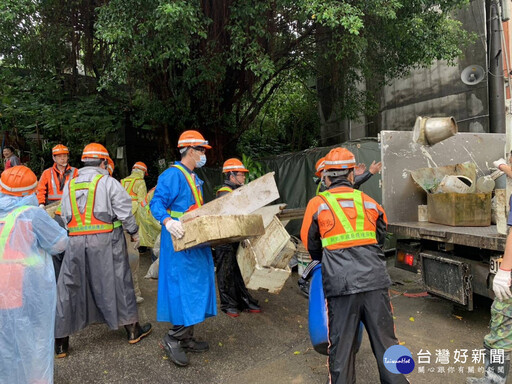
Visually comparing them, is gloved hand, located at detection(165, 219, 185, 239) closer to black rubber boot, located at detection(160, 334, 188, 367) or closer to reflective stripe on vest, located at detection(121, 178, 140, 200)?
black rubber boot, located at detection(160, 334, 188, 367)

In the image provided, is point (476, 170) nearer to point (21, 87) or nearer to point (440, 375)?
point (440, 375)

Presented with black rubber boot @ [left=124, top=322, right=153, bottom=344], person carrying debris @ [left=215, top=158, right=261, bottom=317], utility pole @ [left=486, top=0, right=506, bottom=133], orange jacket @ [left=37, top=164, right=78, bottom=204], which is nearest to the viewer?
black rubber boot @ [left=124, top=322, right=153, bottom=344]

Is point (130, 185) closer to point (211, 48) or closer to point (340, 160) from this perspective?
point (211, 48)

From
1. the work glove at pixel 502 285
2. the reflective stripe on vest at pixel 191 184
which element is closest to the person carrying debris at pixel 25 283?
the reflective stripe on vest at pixel 191 184

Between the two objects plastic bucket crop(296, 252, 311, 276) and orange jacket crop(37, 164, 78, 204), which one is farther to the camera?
plastic bucket crop(296, 252, 311, 276)

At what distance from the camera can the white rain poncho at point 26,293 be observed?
2488mm

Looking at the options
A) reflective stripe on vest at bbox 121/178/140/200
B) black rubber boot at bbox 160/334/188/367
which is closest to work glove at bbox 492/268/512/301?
black rubber boot at bbox 160/334/188/367

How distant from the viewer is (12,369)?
2.48 m

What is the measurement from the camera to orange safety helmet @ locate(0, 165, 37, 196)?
2.75m

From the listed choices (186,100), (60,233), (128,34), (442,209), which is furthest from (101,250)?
(186,100)

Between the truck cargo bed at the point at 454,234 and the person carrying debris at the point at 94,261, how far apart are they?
9.71 ft

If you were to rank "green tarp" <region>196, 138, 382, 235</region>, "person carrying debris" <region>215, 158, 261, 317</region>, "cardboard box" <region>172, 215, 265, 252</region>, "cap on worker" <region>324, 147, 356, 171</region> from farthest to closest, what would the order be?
"green tarp" <region>196, 138, 382, 235</region>
"person carrying debris" <region>215, 158, 261, 317</region>
"cardboard box" <region>172, 215, 265, 252</region>
"cap on worker" <region>324, 147, 356, 171</region>

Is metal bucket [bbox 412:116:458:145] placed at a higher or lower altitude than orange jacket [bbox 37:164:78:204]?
higher

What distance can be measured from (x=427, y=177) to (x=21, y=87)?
817 cm
